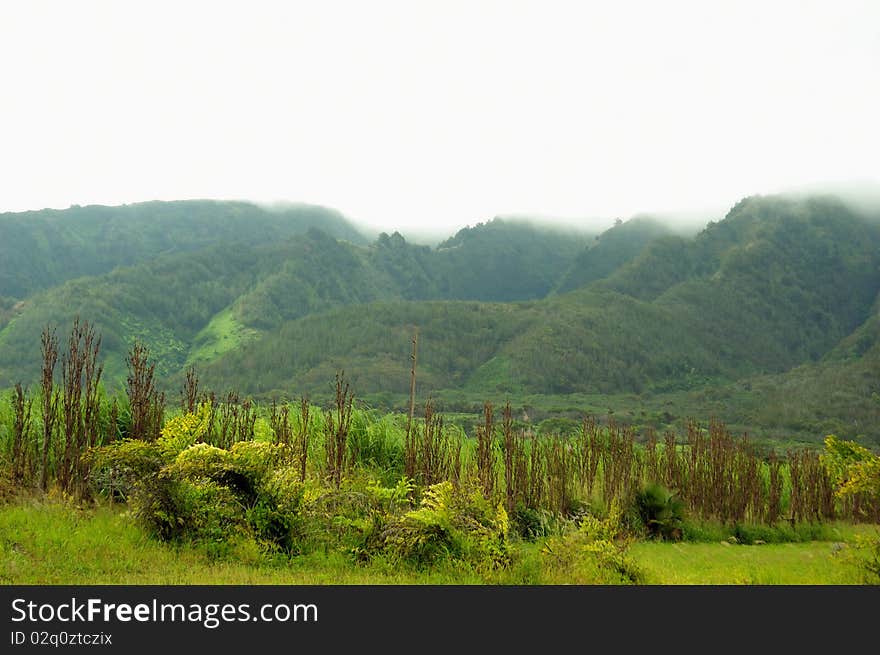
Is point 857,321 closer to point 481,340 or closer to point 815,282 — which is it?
point 815,282

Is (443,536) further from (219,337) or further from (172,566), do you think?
(219,337)

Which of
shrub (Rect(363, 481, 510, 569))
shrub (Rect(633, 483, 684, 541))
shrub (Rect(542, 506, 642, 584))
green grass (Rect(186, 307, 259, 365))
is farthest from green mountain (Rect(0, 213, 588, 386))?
shrub (Rect(542, 506, 642, 584))

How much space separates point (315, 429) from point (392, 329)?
10660cm

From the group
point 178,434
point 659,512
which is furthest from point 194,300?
point 178,434

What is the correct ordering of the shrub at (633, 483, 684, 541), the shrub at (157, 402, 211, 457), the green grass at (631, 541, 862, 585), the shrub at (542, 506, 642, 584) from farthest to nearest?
the shrub at (633, 483, 684, 541), the green grass at (631, 541, 862, 585), the shrub at (157, 402, 211, 457), the shrub at (542, 506, 642, 584)

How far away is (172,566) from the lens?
7.02 metres

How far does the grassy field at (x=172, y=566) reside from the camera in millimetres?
6559

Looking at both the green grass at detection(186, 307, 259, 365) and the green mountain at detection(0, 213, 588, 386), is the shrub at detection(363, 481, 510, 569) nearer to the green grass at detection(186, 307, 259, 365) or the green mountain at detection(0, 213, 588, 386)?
the green mountain at detection(0, 213, 588, 386)

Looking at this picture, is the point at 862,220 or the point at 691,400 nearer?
the point at 691,400

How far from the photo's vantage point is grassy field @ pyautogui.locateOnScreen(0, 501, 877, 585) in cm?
→ 656

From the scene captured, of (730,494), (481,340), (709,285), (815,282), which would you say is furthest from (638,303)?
(730,494)

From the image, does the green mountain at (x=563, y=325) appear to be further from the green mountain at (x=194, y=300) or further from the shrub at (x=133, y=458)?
the shrub at (x=133, y=458)

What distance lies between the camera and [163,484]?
7926 millimetres
